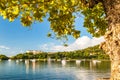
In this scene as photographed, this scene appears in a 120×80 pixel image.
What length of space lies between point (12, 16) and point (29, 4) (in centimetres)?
120

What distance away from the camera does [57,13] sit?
46.4ft

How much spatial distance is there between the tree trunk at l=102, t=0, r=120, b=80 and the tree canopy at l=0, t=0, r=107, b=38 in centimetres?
106

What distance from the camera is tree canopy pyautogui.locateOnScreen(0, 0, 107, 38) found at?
12883 mm

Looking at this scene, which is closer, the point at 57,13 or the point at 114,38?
the point at 114,38

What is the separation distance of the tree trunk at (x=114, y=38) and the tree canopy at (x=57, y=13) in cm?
106

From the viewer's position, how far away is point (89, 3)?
12.2m

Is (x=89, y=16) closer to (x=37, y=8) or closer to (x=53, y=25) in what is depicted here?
(x=53, y=25)

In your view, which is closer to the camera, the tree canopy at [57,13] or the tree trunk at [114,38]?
the tree trunk at [114,38]

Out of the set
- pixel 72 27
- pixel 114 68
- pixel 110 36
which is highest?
pixel 72 27

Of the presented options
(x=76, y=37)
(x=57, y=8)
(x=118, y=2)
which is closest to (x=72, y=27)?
(x=76, y=37)

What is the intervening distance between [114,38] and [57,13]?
4.24 m

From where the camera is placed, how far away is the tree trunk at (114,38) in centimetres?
1058

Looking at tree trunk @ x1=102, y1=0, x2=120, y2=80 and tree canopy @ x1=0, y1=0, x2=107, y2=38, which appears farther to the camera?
tree canopy @ x1=0, y1=0, x2=107, y2=38

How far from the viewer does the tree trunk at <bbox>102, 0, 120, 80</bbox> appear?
10.6 m
